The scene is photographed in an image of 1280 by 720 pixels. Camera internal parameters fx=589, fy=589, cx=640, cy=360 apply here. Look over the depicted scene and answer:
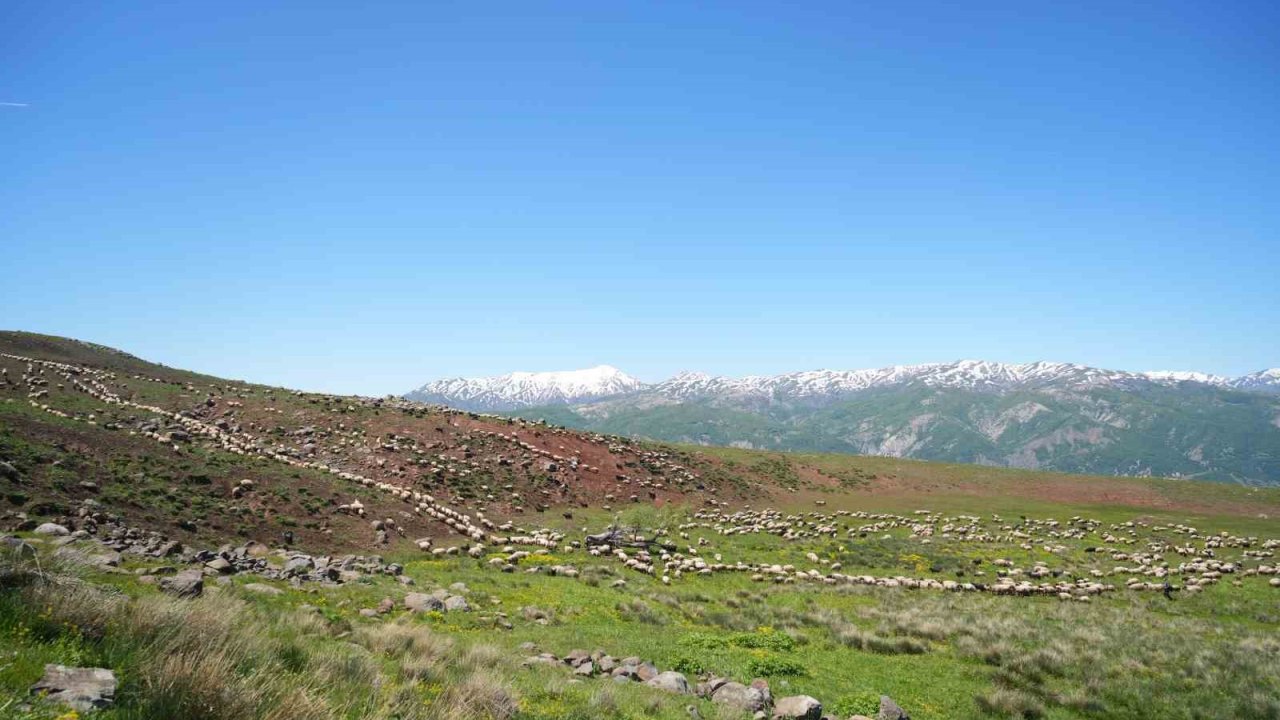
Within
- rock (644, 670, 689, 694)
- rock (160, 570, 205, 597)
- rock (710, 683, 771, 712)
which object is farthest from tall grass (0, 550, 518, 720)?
rock (710, 683, 771, 712)

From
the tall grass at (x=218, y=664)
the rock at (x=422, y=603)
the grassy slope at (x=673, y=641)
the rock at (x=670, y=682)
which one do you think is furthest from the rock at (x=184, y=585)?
the rock at (x=670, y=682)

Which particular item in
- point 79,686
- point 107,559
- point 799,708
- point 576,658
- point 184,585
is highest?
point 79,686

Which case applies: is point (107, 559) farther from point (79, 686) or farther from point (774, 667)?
point (774, 667)

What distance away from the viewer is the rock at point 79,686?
20.7ft

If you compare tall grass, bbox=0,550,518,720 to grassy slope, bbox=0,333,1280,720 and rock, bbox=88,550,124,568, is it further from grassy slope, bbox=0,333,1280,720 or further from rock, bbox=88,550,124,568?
rock, bbox=88,550,124,568

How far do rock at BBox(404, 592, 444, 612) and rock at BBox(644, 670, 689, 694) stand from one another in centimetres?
900

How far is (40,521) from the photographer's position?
23.1 meters

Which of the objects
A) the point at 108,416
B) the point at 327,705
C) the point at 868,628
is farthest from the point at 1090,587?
the point at 108,416

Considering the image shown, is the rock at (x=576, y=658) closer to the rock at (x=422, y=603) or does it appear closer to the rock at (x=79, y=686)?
the rock at (x=422, y=603)

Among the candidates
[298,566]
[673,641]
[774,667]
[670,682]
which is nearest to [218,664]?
[670,682]

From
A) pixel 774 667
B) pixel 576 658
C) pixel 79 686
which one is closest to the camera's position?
pixel 79 686

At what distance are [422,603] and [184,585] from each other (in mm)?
7283

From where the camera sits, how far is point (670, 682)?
15.2 meters

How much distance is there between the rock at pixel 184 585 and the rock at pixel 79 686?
8643 mm
